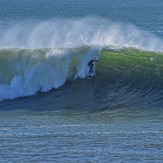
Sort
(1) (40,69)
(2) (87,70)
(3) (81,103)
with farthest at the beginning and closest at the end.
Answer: (1) (40,69) < (2) (87,70) < (3) (81,103)

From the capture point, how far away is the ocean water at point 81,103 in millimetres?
9656

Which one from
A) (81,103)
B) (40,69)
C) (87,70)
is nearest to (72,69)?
(87,70)

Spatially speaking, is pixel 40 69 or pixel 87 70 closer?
pixel 87 70

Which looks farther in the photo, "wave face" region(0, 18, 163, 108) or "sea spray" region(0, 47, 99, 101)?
"sea spray" region(0, 47, 99, 101)

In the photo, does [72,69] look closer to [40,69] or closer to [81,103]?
[40,69]

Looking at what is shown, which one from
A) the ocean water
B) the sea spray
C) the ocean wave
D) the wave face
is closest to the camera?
the ocean water

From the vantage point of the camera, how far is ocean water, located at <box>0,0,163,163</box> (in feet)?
31.7

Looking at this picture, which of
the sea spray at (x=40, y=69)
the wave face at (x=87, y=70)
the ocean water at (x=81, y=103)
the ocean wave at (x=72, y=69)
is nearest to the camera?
the ocean water at (x=81, y=103)

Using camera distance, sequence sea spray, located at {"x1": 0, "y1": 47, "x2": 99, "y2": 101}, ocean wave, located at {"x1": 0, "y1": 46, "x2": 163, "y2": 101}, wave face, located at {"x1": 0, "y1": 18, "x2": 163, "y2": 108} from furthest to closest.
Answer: sea spray, located at {"x1": 0, "y1": 47, "x2": 99, "y2": 101} < ocean wave, located at {"x1": 0, "y1": 46, "x2": 163, "y2": 101} < wave face, located at {"x1": 0, "y1": 18, "x2": 163, "y2": 108}

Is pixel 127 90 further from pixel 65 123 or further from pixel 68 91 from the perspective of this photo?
pixel 65 123

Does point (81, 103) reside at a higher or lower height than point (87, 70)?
lower

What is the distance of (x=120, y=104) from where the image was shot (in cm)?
1438

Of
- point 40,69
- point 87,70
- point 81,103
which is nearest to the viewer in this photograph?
point 81,103

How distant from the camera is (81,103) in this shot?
586 inches
